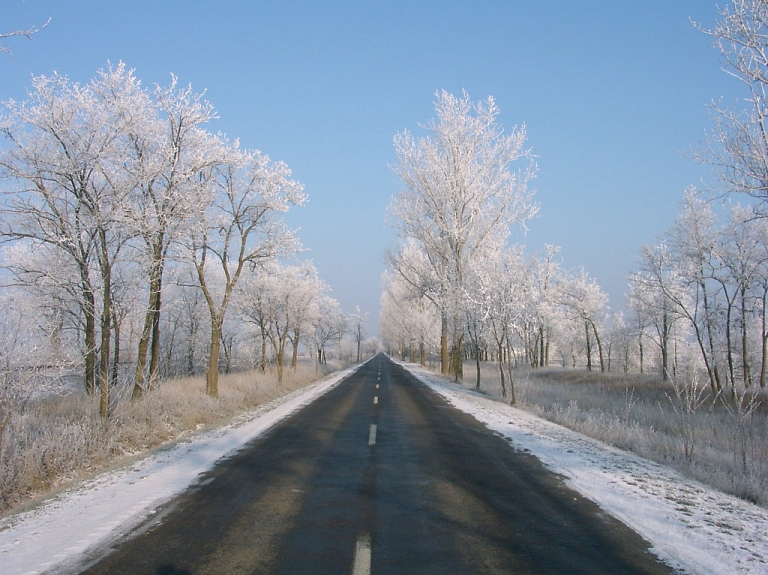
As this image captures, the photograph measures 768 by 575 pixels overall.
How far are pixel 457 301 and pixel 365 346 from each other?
16168 cm

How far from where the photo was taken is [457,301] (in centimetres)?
2395

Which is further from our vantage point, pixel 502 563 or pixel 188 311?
pixel 188 311

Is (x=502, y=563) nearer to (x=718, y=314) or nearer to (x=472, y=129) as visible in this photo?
(x=472, y=129)

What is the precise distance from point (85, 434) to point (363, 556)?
6933 millimetres

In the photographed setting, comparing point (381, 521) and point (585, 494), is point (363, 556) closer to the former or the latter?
point (381, 521)

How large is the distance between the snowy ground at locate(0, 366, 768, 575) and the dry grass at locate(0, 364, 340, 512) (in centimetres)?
68

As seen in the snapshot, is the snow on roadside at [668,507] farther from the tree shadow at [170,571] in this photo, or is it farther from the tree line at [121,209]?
the tree line at [121,209]

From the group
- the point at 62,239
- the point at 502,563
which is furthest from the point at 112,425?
the point at 502,563

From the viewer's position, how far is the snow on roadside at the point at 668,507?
4.46 meters

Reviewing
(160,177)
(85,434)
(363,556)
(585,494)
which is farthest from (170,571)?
(160,177)

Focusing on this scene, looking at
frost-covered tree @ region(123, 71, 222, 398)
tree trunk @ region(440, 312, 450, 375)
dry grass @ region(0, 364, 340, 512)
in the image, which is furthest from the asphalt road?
tree trunk @ region(440, 312, 450, 375)

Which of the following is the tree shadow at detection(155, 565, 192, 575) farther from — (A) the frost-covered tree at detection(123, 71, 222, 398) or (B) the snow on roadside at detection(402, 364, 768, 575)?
(A) the frost-covered tree at detection(123, 71, 222, 398)

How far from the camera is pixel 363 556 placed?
14.5 ft

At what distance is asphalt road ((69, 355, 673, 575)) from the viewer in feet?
14.1
